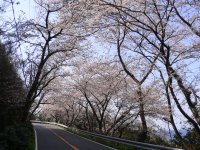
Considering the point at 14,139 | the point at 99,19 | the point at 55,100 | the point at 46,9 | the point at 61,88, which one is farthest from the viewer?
the point at 55,100

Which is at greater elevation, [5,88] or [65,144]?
[5,88]

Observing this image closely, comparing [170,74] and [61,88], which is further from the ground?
[61,88]

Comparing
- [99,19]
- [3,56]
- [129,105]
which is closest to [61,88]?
[129,105]

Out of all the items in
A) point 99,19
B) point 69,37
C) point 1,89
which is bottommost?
point 1,89

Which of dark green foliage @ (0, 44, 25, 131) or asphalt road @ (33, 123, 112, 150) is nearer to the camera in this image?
dark green foliage @ (0, 44, 25, 131)

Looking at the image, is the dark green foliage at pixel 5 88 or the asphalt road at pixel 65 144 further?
the asphalt road at pixel 65 144

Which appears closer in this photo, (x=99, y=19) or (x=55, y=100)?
(x=99, y=19)

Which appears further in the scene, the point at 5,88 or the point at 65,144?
the point at 65,144

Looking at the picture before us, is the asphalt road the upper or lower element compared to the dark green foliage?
lower

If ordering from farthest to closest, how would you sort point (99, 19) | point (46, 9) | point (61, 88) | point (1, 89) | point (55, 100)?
1. point (55, 100)
2. point (61, 88)
3. point (46, 9)
4. point (1, 89)
5. point (99, 19)

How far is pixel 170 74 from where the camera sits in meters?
14.8

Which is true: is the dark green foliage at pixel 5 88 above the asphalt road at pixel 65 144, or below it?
above

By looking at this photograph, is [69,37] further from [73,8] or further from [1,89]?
[73,8]

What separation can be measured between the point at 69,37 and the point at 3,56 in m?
9.35
